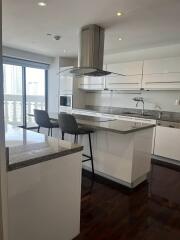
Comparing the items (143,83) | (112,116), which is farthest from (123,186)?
(143,83)

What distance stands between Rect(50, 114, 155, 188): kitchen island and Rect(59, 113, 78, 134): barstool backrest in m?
0.11

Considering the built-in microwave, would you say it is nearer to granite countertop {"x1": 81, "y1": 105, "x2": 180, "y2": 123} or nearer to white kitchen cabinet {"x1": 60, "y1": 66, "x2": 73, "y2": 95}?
white kitchen cabinet {"x1": 60, "y1": 66, "x2": 73, "y2": 95}

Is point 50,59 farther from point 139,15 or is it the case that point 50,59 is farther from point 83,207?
point 83,207

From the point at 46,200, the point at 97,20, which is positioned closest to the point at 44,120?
the point at 97,20

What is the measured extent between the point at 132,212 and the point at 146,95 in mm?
3121

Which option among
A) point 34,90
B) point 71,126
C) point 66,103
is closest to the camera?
point 71,126

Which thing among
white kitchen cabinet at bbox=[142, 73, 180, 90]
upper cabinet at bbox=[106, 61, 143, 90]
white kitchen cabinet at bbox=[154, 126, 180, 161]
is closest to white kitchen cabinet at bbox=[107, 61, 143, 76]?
upper cabinet at bbox=[106, 61, 143, 90]

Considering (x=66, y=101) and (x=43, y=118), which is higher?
(x=66, y=101)

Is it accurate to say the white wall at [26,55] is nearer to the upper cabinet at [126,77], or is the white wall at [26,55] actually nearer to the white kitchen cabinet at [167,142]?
the upper cabinet at [126,77]

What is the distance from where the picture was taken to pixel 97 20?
9.11ft

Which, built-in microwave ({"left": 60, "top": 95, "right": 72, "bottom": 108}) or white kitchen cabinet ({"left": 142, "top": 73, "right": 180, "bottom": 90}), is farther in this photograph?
built-in microwave ({"left": 60, "top": 95, "right": 72, "bottom": 108})

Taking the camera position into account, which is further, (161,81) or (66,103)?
(66,103)

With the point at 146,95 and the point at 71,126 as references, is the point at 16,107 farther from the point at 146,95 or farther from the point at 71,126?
the point at 146,95

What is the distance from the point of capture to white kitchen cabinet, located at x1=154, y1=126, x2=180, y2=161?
363cm
